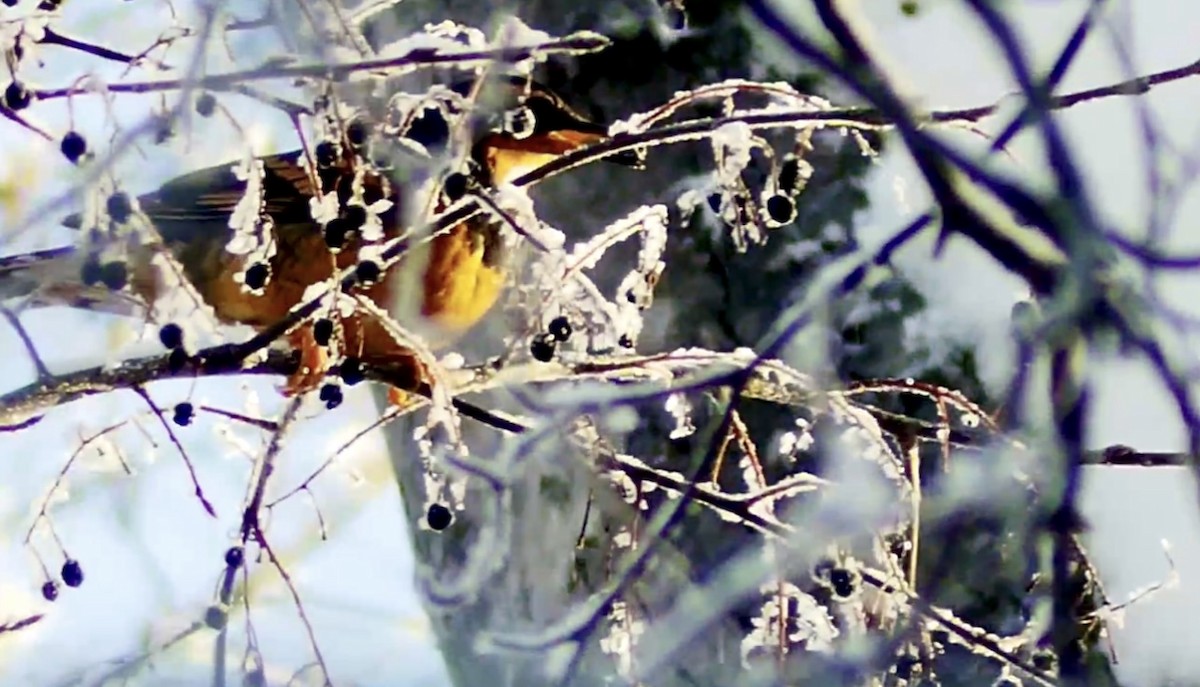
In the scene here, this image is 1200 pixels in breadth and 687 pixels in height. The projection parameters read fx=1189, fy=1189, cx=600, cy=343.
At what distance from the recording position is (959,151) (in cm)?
79

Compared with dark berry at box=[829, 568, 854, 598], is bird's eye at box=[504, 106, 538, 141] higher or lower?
higher

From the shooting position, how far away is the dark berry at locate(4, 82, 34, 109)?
24.3 inches

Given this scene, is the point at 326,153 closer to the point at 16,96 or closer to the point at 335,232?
the point at 335,232

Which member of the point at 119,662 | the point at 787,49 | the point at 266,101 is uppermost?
the point at 787,49

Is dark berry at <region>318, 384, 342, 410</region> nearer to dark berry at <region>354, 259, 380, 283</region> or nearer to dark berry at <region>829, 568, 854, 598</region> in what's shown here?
dark berry at <region>354, 259, 380, 283</region>

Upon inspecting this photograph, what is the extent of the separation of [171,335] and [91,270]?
0.07 meters

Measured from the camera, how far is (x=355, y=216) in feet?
1.97

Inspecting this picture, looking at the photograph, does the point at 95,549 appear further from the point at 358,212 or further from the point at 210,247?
the point at 358,212

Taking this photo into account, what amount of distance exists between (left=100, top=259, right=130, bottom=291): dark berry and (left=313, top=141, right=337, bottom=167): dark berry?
115 millimetres

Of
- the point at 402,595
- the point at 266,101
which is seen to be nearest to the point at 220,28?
the point at 266,101

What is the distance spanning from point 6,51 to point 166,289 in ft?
0.56

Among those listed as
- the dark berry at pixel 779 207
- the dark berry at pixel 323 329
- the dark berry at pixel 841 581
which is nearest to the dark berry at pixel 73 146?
the dark berry at pixel 323 329

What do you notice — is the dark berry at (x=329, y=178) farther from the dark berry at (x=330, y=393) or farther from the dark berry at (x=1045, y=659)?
the dark berry at (x=1045, y=659)

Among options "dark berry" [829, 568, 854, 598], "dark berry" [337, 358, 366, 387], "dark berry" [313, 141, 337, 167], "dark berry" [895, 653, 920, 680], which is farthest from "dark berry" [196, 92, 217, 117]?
"dark berry" [895, 653, 920, 680]
